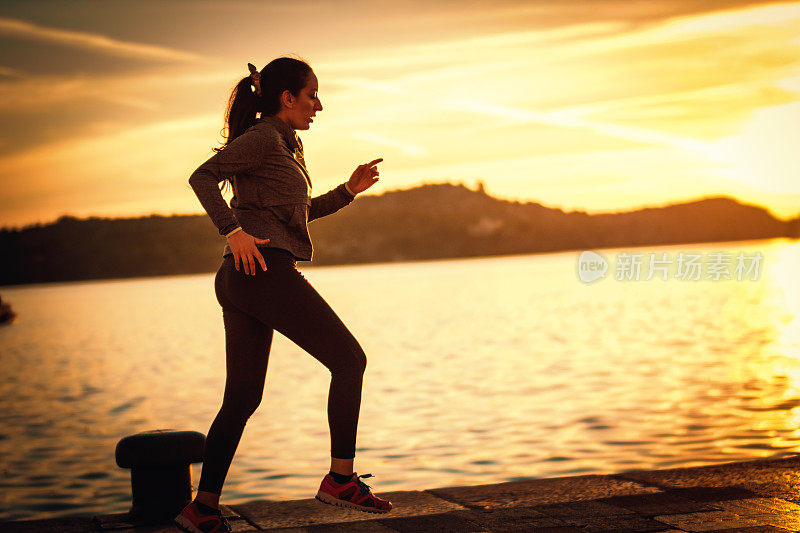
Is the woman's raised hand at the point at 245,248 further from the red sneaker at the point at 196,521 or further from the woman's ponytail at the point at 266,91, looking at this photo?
the red sneaker at the point at 196,521

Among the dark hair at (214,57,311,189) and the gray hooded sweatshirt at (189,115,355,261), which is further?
the dark hair at (214,57,311,189)

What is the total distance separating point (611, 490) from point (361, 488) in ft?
4.75

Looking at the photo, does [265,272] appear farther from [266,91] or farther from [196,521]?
[196,521]

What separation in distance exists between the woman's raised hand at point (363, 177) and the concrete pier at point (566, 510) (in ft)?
Answer: 4.87

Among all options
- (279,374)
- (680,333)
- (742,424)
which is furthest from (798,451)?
(680,333)

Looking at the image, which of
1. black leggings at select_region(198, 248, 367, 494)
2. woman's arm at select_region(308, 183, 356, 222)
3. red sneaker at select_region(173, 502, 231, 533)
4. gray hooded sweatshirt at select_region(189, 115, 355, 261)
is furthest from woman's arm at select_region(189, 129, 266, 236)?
red sneaker at select_region(173, 502, 231, 533)

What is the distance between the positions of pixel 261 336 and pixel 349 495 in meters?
0.77

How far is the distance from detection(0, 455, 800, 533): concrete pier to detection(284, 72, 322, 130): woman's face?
1.72 metres

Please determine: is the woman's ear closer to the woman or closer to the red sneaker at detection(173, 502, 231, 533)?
the woman

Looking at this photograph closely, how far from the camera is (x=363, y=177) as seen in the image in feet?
13.9

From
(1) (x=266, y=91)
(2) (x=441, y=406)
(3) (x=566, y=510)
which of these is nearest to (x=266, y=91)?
(1) (x=266, y=91)

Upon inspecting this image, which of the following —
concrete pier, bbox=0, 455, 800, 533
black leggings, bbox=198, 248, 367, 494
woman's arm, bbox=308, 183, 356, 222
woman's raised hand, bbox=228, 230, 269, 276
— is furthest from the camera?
woman's arm, bbox=308, 183, 356, 222

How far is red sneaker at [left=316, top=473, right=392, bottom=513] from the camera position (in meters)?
3.86

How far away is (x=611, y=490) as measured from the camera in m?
4.67
